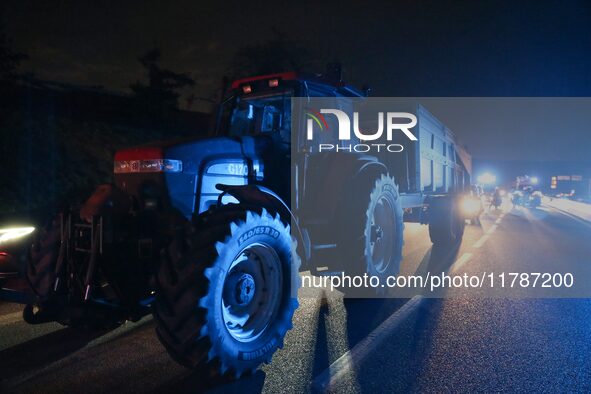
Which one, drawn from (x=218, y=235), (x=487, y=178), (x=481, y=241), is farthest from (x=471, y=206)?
(x=487, y=178)

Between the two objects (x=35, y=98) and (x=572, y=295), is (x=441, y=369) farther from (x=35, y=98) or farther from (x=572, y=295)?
(x=35, y=98)

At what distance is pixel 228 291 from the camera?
3.87m

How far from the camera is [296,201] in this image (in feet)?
→ 17.0

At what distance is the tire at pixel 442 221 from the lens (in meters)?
10.4

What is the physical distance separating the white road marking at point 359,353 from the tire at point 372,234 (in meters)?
0.66

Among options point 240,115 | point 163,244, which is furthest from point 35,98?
point 163,244

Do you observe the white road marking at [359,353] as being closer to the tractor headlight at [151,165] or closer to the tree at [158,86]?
the tractor headlight at [151,165]

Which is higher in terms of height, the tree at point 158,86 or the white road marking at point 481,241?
the tree at point 158,86

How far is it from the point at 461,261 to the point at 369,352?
5.60m

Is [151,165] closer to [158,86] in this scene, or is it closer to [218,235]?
[218,235]

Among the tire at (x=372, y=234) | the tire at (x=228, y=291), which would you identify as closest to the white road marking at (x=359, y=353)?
the tire at (x=228, y=291)

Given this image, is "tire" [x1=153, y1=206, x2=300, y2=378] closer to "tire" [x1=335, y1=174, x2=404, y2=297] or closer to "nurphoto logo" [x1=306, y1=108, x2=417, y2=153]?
"tire" [x1=335, y1=174, x2=404, y2=297]

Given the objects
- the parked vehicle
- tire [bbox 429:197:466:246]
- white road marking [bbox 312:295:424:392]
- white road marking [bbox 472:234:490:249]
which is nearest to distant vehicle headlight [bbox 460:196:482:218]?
white road marking [bbox 472:234:490:249]

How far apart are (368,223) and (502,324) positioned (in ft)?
6.04
